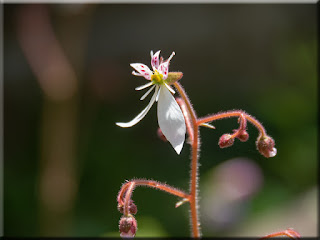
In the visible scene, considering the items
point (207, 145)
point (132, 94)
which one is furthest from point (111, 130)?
point (207, 145)

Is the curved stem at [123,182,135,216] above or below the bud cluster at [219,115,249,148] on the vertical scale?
below

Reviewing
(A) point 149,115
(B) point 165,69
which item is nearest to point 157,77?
(B) point 165,69

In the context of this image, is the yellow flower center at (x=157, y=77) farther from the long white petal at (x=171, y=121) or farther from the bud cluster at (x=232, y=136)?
the bud cluster at (x=232, y=136)

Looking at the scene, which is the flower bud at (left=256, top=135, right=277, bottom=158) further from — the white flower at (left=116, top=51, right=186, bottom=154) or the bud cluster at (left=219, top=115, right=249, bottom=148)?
the white flower at (left=116, top=51, right=186, bottom=154)

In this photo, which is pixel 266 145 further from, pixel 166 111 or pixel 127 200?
pixel 127 200

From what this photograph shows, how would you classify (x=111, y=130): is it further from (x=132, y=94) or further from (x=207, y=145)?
(x=207, y=145)

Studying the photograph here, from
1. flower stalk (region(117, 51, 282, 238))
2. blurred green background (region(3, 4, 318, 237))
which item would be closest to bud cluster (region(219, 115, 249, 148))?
flower stalk (region(117, 51, 282, 238))
